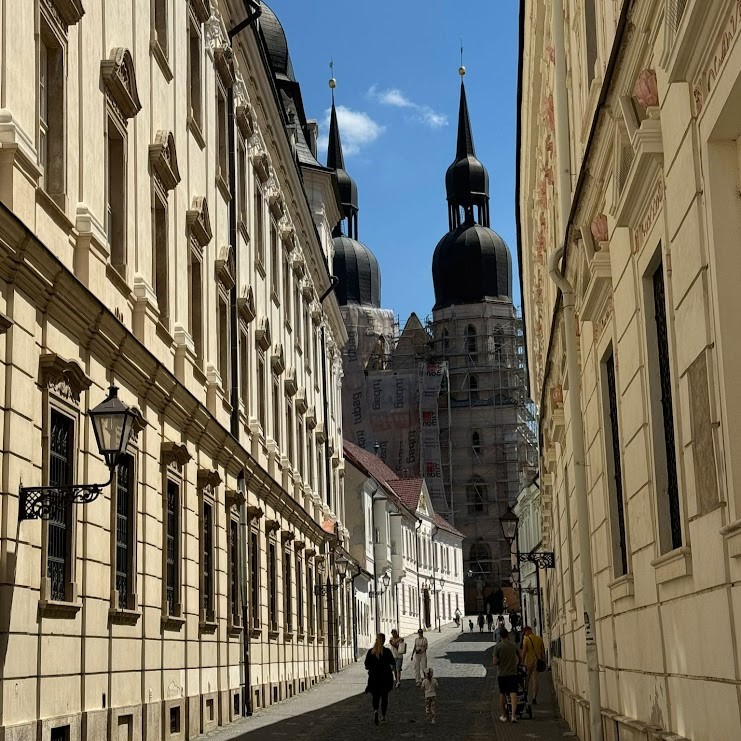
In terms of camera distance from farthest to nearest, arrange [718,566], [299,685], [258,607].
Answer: [299,685], [258,607], [718,566]

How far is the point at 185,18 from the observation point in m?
20.2

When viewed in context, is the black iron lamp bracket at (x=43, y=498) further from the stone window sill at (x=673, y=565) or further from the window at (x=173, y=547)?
the window at (x=173, y=547)

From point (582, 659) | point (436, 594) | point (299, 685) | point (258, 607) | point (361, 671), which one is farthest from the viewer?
point (436, 594)

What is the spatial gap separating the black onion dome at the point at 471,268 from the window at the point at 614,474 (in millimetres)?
96333

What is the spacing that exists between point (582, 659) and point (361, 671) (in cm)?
2617

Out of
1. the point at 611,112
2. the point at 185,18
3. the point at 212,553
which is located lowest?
the point at 212,553

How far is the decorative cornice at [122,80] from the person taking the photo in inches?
577

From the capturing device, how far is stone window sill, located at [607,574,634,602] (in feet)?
34.2

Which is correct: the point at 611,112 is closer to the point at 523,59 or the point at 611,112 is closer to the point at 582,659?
the point at 582,659

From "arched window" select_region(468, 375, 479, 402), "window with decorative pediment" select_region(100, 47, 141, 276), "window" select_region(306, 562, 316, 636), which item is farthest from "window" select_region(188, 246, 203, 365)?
"arched window" select_region(468, 375, 479, 402)

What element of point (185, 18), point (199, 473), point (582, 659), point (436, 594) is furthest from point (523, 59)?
point (436, 594)

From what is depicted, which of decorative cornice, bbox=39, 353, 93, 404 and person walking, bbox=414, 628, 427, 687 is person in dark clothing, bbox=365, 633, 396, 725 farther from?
decorative cornice, bbox=39, 353, 93, 404

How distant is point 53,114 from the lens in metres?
12.9

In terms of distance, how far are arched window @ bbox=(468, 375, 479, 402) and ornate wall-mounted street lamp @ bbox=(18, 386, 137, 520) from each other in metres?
91.8
